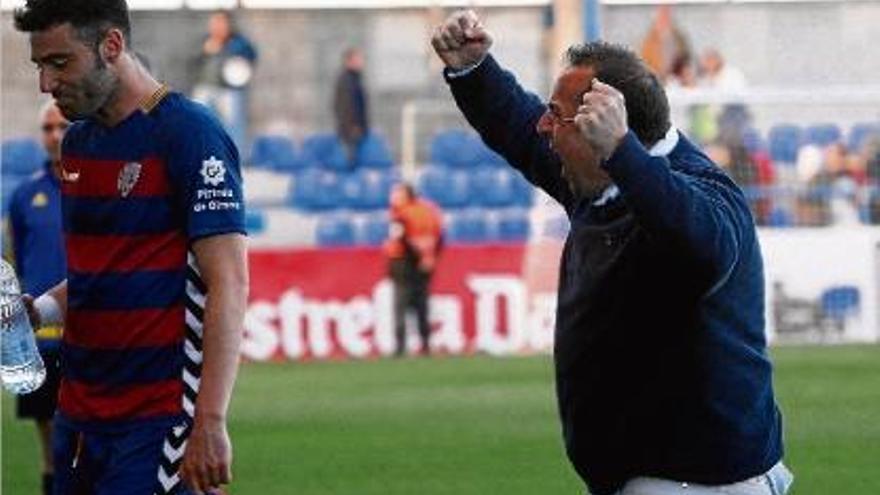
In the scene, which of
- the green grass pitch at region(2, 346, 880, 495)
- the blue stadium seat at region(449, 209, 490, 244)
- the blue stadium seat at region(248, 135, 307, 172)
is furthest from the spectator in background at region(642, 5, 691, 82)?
the green grass pitch at region(2, 346, 880, 495)

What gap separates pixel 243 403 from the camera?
21078 mm

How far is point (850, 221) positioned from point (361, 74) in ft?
22.4

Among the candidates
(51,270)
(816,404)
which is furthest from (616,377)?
(816,404)

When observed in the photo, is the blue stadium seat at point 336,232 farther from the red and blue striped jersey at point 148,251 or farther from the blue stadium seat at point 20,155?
the red and blue striped jersey at point 148,251

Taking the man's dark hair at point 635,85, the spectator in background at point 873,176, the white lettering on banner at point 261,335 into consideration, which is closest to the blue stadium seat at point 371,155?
the white lettering on banner at point 261,335

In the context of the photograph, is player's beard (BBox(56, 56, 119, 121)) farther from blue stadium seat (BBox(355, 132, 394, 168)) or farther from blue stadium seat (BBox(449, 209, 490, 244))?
blue stadium seat (BBox(355, 132, 394, 168))

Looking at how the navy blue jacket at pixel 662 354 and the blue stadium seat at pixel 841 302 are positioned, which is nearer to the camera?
the navy blue jacket at pixel 662 354

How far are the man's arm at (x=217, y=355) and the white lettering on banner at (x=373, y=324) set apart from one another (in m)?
20.9

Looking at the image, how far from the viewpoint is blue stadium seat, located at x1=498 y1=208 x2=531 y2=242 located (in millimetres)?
31078

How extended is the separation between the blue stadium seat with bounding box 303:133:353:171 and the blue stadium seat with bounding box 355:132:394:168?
197mm

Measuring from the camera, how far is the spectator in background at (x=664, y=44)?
32.1 meters

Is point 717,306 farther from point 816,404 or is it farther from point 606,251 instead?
point 816,404

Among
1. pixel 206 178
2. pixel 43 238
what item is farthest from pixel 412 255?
pixel 206 178

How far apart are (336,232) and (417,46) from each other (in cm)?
420
